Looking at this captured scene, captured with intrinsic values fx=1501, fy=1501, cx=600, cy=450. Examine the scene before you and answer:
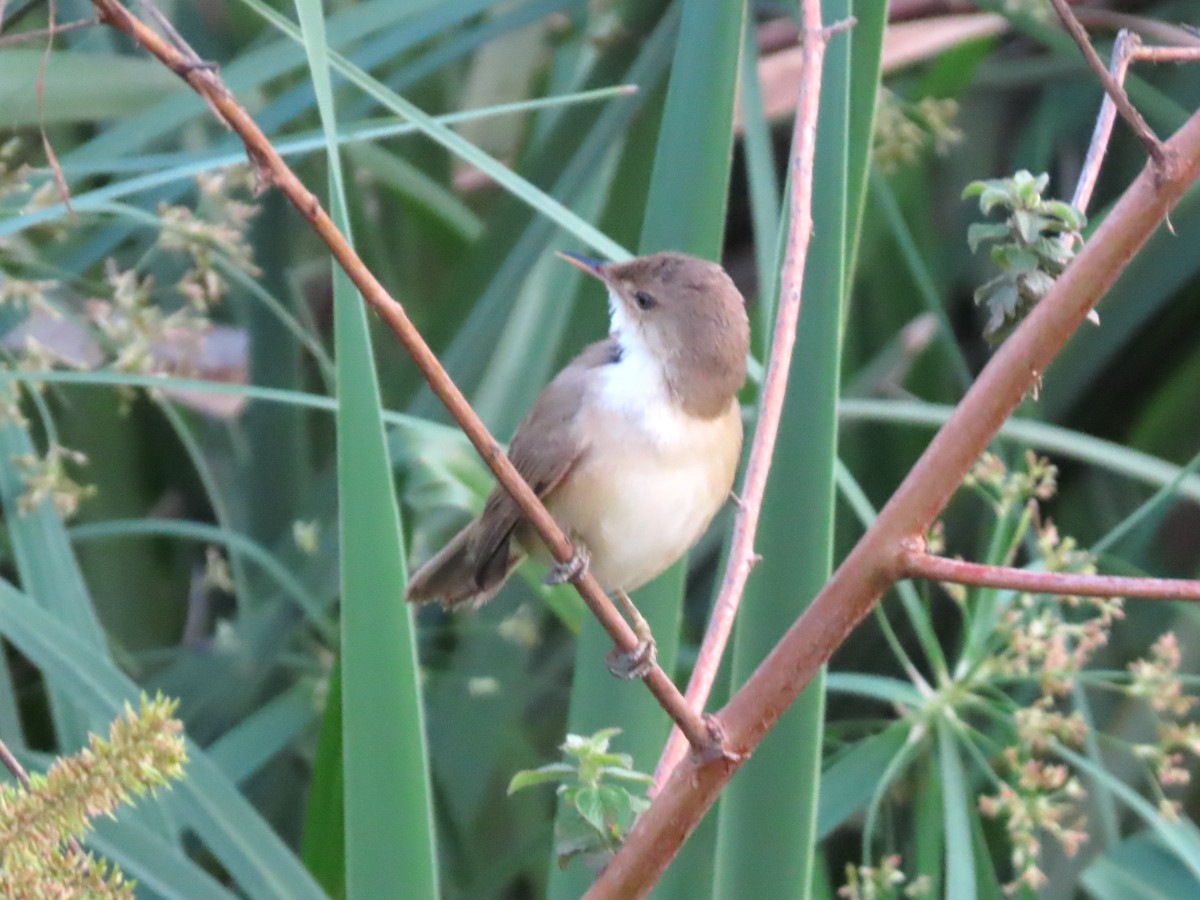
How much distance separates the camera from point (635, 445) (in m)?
1.32

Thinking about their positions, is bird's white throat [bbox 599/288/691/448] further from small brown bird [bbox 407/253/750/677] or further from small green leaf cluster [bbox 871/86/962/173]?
small green leaf cluster [bbox 871/86/962/173]

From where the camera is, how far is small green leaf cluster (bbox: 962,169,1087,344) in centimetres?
83

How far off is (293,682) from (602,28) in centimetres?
98

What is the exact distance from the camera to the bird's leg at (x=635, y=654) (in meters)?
0.93

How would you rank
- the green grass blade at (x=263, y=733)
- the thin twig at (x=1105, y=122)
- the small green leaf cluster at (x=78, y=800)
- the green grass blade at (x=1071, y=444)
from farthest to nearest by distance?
the green grass blade at (x=263, y=733), the green grass blade at (x=1071, y=444), the thin twig at (x=1105, y=122), the small green leaf cluster at (x=78, y=800)

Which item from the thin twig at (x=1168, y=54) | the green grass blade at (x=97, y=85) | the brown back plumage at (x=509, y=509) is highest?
the green grass blade at (x=97, y=85)

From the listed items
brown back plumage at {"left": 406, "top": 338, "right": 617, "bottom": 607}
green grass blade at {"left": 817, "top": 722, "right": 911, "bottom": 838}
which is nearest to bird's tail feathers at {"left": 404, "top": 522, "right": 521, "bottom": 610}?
brown back plumage at {"left": 406, "top": 338, "right": 617, "bottom": 607}

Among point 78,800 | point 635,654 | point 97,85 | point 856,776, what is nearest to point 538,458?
point 635,654

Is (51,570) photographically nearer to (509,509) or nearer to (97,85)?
(509,509)

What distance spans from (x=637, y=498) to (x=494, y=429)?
585 mm

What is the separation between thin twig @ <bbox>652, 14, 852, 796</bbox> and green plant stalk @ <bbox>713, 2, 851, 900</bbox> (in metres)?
0.04

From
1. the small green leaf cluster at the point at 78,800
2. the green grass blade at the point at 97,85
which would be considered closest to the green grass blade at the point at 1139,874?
the small green leaf cluster at the point at 78,800

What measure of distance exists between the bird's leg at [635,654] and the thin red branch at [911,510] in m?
0.07

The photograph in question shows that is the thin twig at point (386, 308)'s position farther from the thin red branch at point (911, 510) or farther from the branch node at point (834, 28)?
the branch node at point (834, 28)
